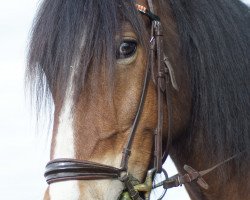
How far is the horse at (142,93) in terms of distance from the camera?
3.37 metres

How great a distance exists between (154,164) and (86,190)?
0.59m

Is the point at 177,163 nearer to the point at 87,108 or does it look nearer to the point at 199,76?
the point at 199,76

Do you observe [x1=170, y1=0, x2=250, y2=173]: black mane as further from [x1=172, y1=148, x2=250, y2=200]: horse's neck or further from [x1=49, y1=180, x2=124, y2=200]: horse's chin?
[x1=49, y1=180, x2=124, y2=200]: horse's chin

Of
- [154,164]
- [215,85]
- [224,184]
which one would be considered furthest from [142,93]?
[224,184]

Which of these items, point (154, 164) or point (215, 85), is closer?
point (154, 164)

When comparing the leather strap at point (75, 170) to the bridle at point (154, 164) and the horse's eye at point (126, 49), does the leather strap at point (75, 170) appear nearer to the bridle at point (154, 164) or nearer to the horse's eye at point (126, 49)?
the bridle at point (154, 164)

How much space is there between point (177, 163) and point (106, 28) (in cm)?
126

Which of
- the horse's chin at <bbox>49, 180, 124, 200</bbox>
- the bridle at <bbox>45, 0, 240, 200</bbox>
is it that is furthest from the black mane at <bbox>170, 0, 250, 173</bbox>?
the horse's chin at <bbox>49, 180, 124, 200</bbox>

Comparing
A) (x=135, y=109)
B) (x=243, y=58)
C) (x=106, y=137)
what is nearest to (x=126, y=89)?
(x=135, y=109)

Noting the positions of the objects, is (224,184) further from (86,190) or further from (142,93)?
(86,190)

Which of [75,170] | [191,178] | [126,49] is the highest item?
[126,49]

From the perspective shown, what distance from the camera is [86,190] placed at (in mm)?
3277

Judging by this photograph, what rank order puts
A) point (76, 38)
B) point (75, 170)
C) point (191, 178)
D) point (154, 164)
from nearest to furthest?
point (75, 170), point (76, 38), point (154, 164), point (191, 178)

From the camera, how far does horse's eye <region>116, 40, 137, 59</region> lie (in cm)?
356
